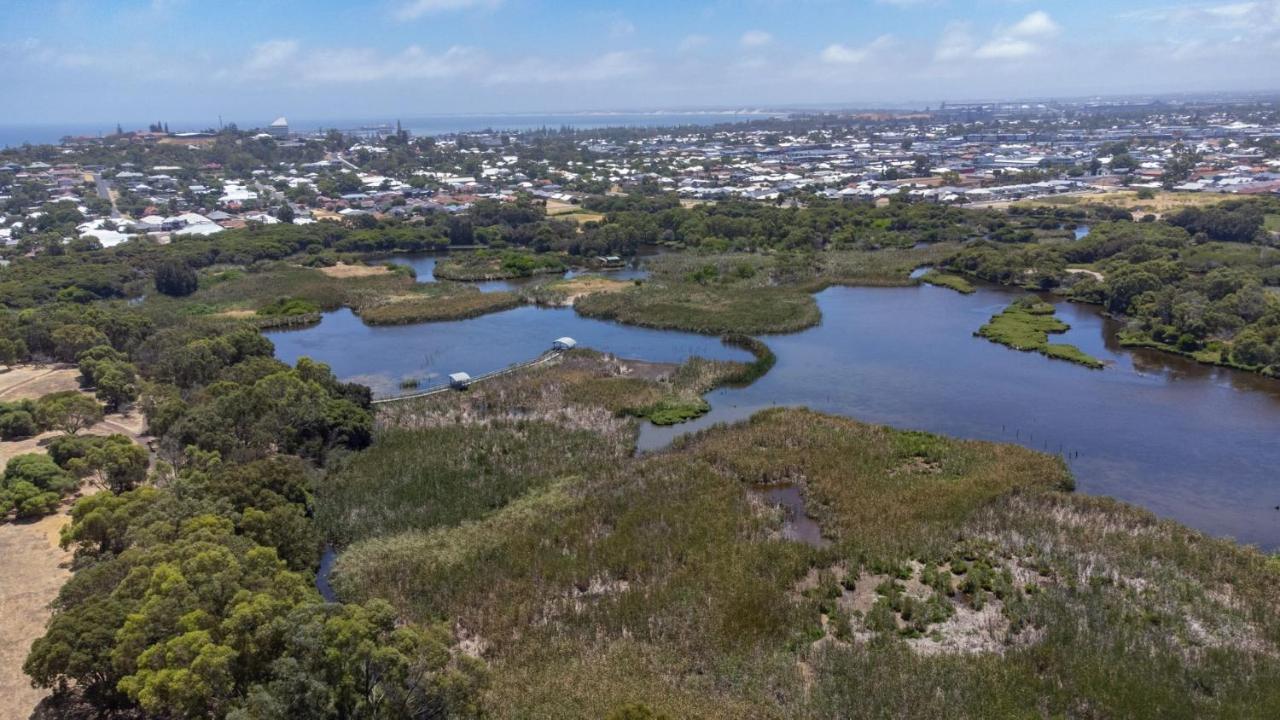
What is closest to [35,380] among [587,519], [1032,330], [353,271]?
[353,271]

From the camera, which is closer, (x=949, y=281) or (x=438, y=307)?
(x=438, y=307)

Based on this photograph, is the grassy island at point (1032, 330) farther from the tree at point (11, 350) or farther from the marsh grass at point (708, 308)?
the tree at point (11, 350)

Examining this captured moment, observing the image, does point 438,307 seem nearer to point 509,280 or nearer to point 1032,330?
point 509,280

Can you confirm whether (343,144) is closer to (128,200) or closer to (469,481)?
(128,200)

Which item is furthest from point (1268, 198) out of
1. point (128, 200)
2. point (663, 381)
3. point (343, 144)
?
point (343, 144)

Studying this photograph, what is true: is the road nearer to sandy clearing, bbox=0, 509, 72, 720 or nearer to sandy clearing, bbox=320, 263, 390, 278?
sandy clearing, bbox=320, 263, 390, 278

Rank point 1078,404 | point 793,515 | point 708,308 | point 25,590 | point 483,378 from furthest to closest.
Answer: point 708,308 < point 483,378 < point 1078,404 < point 793,515 < point 25,590
